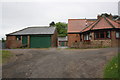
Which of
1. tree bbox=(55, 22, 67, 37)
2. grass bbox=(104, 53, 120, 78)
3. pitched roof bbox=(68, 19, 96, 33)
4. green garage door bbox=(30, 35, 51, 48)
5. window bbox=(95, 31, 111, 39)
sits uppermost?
tree bbox=(55, 22, 67, 37)

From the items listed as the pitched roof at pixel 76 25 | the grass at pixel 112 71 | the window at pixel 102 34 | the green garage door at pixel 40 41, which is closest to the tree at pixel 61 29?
the pitched roof at pixel 76 25

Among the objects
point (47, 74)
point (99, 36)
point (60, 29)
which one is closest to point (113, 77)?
point (47, 74)

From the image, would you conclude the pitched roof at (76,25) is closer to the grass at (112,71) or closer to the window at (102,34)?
the window at (102,34)

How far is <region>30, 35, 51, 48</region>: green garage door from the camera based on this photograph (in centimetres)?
2477

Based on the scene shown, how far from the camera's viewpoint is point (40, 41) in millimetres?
25078

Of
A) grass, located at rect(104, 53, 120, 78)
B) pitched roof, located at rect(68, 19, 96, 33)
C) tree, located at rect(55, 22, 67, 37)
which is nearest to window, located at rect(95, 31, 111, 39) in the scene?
pitched roof, located at rect(68, 19, 96, 33)

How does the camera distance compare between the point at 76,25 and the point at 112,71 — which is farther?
the point at 76,25

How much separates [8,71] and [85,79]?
500 cm

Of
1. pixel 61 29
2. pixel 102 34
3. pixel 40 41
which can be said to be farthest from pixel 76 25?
pixel 61 29

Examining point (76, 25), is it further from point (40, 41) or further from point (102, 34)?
point (40, 41)

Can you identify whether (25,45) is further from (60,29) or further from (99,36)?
(60,29)

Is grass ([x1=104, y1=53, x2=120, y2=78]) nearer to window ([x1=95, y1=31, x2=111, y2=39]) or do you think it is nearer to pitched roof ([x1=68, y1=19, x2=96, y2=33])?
window ([x1=95, y1=31, x2=111, y2=39])

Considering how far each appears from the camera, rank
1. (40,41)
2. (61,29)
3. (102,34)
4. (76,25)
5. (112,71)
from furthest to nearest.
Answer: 1. (61,29)
2. (76,25)
3. (40,41)
4. (102,34)
5. (112,71)

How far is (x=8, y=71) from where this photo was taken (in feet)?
23.3
